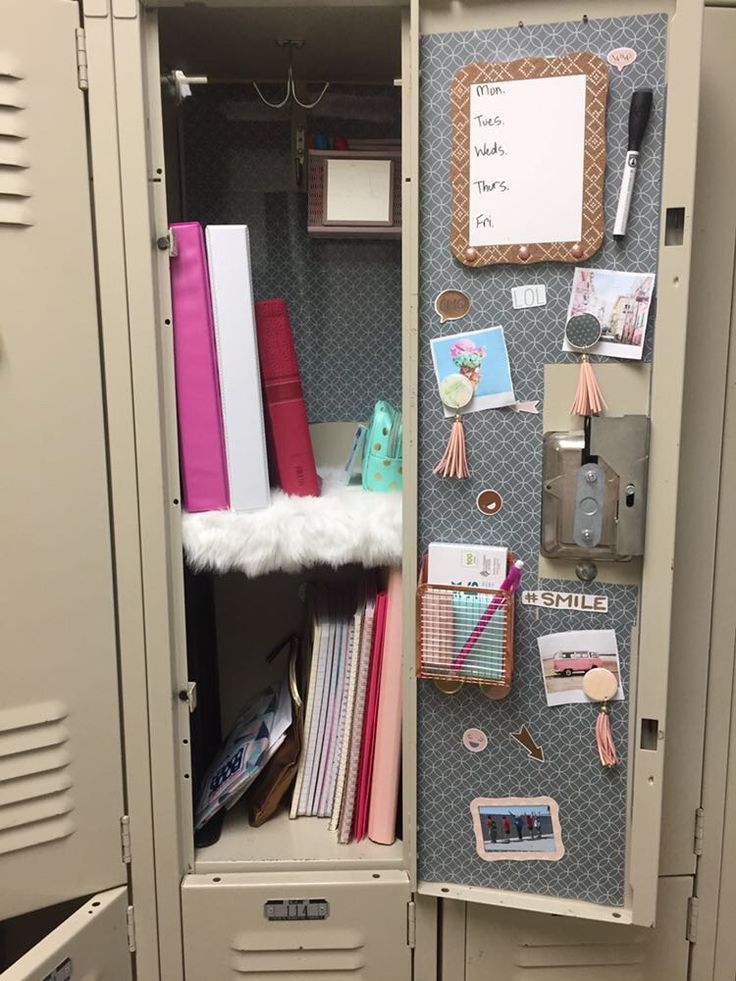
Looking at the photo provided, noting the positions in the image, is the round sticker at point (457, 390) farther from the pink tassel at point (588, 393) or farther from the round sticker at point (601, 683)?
the round sticker at point (601, 683)

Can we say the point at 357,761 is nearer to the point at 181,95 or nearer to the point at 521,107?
the point at 521,107

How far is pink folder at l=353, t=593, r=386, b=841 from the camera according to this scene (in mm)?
1121

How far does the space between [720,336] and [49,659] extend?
1076 mm

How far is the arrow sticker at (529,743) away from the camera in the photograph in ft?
3.34

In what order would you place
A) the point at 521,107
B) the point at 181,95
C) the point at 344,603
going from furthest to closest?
the point at 344,603 → the point at 181,95 → the point at 521,107

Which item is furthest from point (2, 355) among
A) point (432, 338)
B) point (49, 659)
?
point (432, 338)

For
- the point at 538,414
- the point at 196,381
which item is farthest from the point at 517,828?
the point at 196,381

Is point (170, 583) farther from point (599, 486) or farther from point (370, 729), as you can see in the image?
point (599, 486)

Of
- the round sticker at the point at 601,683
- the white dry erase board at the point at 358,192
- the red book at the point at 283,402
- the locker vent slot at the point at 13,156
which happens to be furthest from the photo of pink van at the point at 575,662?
the locker vent slot at the point at 13,156

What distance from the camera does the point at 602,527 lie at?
94 cm

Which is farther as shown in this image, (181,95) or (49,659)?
(181,95)

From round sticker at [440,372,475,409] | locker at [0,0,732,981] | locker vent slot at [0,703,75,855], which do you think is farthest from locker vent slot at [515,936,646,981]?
round sticker at [440,372,475,409]

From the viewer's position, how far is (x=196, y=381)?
3.43 ft

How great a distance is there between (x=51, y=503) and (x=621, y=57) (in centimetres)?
96
